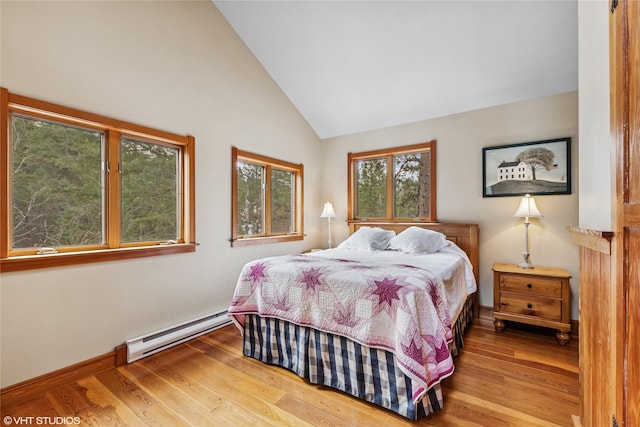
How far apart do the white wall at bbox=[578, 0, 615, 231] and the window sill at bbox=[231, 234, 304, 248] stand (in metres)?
2.95

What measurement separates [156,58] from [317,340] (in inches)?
109

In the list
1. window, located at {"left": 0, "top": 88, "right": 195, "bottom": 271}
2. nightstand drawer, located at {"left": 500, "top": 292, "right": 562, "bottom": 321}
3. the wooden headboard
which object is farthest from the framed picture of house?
window, located at {"left": 0, "top": 88, "right": 195, "bottom": 271}

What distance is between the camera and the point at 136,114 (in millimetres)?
2400

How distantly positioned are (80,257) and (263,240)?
6.08 feet

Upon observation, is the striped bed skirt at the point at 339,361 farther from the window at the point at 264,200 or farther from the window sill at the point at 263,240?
the window at the point at 264,200

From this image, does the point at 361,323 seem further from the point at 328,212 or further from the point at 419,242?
the point at 328,212

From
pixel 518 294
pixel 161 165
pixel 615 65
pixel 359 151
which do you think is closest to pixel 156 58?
pixel 161 165

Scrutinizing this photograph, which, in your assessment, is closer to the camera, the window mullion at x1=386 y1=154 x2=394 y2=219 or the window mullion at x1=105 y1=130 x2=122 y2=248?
the window mullion at x1=105 y1=130 x2=122 y2=248

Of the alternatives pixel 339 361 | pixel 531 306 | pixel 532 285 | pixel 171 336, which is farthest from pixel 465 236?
pixel 171 336

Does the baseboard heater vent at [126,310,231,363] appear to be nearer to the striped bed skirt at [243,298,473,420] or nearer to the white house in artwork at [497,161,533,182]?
the striped bed skirt at [243,298,473,420]

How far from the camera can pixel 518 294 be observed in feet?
8.87

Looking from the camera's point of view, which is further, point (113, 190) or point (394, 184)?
point (394, 184)

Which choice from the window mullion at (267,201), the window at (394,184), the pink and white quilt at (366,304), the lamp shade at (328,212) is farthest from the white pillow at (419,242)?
the window mullion at (267,201)

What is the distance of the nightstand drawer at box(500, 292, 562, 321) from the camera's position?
255 centimetres
